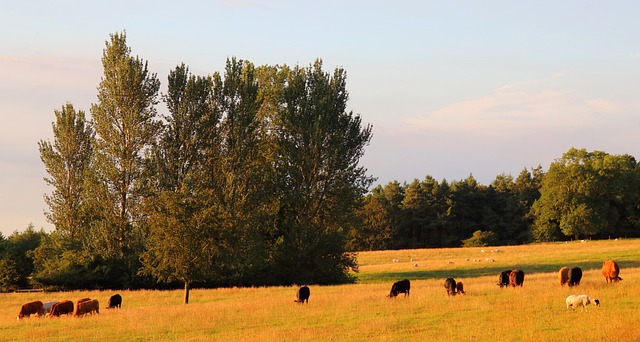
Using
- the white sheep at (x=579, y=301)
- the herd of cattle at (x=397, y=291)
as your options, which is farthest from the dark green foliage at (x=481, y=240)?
the white sheep at (x=579, y=301)

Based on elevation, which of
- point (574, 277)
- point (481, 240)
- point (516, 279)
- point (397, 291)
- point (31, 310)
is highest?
point (481, 240)

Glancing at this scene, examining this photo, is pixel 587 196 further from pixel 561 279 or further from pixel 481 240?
pixel 561 279

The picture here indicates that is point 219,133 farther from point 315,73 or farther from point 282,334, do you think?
point 282,334

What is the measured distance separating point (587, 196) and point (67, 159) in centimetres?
7536

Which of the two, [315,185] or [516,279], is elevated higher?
[315,185]

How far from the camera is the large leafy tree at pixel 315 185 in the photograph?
4962 cm

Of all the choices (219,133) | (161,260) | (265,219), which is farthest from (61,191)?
(161,260)

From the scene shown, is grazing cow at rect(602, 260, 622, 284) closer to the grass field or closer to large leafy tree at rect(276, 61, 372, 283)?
the grass field

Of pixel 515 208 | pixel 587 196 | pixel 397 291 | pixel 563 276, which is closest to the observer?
pixel 563 276

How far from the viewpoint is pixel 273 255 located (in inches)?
1967

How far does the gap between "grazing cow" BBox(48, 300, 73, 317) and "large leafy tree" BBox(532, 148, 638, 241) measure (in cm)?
8020

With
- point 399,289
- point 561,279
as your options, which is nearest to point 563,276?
point 561,279

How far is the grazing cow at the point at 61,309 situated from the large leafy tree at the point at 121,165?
57.2 feet

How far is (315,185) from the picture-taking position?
164 feet
